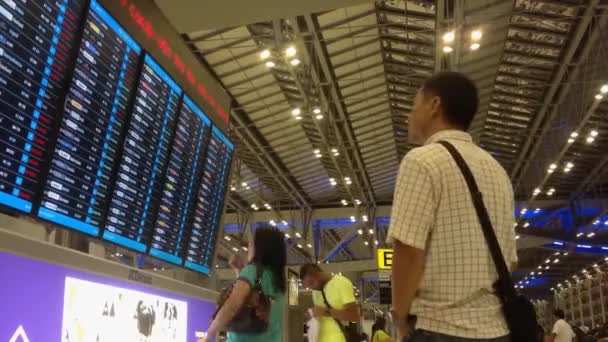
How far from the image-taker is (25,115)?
107 inches

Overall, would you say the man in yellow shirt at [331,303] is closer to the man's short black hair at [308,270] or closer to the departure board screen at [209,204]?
the man's short black hair at [308,270]

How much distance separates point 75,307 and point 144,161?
124 centimetres

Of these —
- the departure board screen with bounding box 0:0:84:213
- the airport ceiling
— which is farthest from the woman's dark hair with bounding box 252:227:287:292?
the airport ceiling

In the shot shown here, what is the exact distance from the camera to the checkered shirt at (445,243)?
1.76 meters

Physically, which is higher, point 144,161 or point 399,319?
point 144,161

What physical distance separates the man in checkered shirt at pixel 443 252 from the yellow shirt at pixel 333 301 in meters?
3.83

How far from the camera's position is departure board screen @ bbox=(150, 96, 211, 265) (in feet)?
14.0

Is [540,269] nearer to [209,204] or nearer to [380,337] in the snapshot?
[380,337]

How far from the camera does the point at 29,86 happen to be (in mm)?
2740

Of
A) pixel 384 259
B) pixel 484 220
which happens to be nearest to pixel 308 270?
pixel 484 220

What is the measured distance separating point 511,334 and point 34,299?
5.95ft

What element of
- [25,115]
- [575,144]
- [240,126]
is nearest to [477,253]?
[25,115]

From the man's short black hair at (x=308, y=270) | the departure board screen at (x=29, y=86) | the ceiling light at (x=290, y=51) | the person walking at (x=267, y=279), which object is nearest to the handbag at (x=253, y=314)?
the person walking at (x=267, y=279)

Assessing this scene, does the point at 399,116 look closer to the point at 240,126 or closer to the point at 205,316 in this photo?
the point at 240,126
